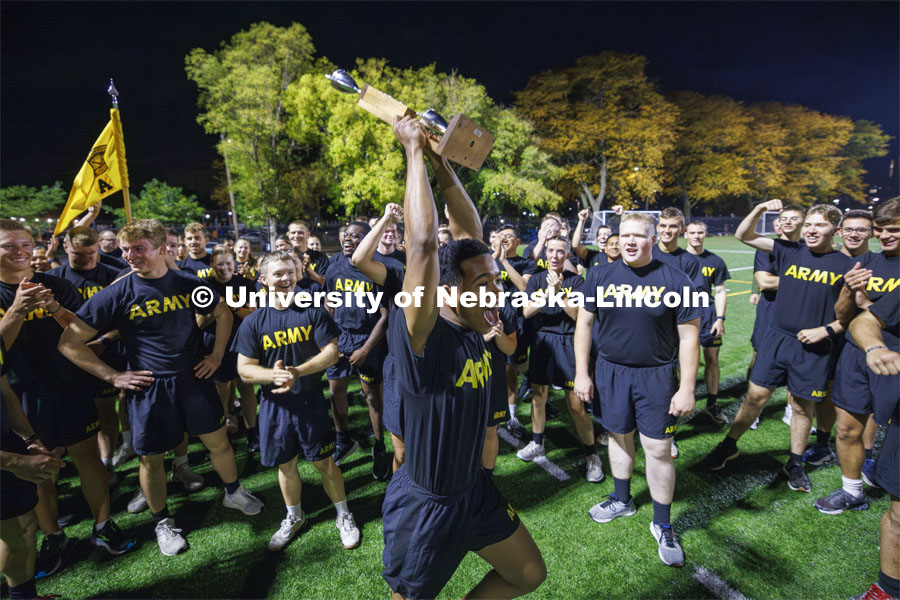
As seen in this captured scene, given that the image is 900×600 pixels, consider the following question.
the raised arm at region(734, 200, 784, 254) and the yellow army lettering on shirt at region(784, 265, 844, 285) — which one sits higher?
the raised arm at region(734, 200, 784, 254)

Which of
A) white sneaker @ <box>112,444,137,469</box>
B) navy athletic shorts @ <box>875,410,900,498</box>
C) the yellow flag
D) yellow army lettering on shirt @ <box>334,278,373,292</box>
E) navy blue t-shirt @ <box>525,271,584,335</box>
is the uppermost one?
the yellow flag

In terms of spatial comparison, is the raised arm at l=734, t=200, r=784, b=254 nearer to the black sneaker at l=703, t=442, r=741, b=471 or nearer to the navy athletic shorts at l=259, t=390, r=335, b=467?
the black sneaker at l=703, t=442, r=741, b=471

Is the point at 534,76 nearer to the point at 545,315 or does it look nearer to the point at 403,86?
the point at 403,86

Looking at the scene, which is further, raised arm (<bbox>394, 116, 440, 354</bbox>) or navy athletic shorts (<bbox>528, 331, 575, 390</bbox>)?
navy athletic shorts (<bbox>528, 331, 575, 390</bbox>)

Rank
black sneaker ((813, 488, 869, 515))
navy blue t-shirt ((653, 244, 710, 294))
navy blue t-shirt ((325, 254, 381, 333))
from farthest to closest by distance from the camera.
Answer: navy blue t-shirt ((653, 244, 710, 294)) < navy blue t-shirt ((325, 254, 381, 333)) < black sneaker ((813, 488, 869, 515))

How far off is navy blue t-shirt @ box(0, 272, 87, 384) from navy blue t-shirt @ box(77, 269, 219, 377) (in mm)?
514

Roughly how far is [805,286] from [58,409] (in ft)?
21.6

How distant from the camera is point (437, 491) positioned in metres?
1.99

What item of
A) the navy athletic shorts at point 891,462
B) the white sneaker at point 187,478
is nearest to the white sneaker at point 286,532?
the white sneaker at point 187,478

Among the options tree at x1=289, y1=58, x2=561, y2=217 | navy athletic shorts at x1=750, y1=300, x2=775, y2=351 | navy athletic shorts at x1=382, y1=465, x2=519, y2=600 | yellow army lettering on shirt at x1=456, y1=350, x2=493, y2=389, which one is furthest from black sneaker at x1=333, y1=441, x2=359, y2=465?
tree at x1=289, y1=58, x2=561, y2=217

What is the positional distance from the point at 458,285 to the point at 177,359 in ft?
9.01

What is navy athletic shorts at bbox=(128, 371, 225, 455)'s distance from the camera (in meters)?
3.22

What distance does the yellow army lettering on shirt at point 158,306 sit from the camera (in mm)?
3207

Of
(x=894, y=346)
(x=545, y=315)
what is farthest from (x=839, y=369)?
(x=545, y=315)
